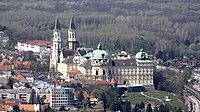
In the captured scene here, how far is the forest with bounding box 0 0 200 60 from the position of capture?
210 ft

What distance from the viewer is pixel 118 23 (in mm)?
75750

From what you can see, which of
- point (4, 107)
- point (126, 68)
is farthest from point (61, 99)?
point (126, 68)

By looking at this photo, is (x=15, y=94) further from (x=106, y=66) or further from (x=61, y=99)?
(x=106, y=66)

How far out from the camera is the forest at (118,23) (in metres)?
63.9

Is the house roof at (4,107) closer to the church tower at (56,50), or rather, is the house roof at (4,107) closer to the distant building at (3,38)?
the church tower at (56,50)

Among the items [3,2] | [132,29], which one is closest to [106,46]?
[132,29]

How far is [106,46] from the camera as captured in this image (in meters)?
62.3

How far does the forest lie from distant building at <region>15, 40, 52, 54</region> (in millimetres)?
995

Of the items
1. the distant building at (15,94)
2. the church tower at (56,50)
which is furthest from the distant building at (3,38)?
the distant building at (15,94)

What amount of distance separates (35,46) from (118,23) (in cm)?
1555

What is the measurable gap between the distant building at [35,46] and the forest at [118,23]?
995 millimetres

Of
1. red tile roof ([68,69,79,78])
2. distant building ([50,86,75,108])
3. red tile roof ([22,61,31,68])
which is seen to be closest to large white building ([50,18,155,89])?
red tile roof ([68,69,79,78])

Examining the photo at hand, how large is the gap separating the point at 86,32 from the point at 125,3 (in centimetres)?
2592

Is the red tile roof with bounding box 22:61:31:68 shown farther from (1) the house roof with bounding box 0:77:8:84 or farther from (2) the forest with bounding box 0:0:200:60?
(2) the forest with bounding box 0:0:200:60
